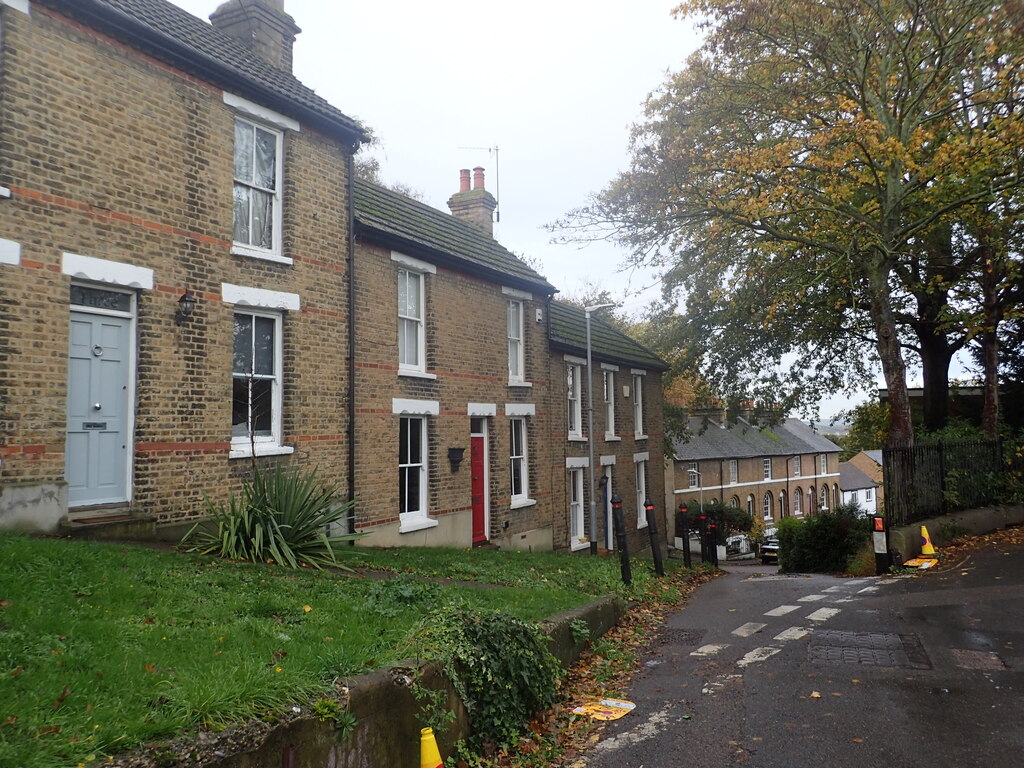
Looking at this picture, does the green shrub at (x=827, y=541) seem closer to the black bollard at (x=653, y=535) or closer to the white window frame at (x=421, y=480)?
the black bollard at (x=653, y=535)

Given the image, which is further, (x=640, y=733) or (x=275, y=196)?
(x=275, y=196)

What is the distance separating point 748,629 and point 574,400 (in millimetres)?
12678

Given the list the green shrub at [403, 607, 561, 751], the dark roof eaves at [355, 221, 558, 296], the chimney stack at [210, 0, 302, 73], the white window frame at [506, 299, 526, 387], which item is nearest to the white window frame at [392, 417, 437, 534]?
the dark roof eaves at [355, 221, 558, 296]

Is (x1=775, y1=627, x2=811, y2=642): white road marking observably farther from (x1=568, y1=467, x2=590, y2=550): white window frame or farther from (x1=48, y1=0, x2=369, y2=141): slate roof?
(x1=568, y1=467, x2=590, y2=550): white window frame

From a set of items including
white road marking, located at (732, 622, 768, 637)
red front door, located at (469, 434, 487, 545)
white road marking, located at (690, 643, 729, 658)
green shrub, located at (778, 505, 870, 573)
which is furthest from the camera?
green shrub, located at (778, 505, 870, 573)

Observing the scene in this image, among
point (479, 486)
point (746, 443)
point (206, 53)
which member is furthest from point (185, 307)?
point (746, 443)

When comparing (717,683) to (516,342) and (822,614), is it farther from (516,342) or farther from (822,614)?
(516,342)

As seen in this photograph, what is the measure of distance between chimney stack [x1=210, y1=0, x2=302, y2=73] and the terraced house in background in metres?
0.04

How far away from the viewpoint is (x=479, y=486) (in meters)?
16.0

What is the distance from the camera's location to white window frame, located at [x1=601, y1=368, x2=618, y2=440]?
2286 centimetres

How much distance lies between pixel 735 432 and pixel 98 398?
48.5m

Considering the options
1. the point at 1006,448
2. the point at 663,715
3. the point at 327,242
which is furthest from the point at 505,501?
the point at 1006,448

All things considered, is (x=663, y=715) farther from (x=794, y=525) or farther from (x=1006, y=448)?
(x=1006, y=448)

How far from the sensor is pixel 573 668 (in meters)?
7.12
